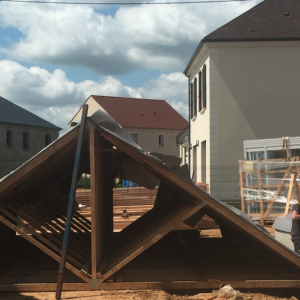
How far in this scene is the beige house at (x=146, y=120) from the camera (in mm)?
54250

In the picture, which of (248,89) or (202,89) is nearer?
(248,89)

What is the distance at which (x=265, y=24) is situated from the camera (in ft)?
71.7

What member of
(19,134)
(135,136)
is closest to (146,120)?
(135,136)

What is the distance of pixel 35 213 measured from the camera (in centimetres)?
844

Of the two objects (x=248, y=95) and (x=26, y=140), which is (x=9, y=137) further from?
(x=248, y=95)

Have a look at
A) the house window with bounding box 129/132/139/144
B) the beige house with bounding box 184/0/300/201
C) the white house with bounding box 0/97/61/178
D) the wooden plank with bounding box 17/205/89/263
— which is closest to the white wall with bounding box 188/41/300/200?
the beige house with bounding box 184/0/300/201

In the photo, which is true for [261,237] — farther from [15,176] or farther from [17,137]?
[17,137]

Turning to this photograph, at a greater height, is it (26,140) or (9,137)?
(9,137)

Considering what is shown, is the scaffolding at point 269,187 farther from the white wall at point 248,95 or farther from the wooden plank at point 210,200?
the wooden plank at point 210,200

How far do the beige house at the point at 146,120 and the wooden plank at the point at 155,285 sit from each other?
45758mm

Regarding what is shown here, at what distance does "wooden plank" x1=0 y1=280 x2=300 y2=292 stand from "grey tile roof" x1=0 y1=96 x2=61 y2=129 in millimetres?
50215

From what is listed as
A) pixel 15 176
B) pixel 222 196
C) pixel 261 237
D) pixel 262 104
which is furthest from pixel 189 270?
pixel 262 104

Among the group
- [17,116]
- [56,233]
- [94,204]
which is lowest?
[56,233]

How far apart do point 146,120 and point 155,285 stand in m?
50.4
